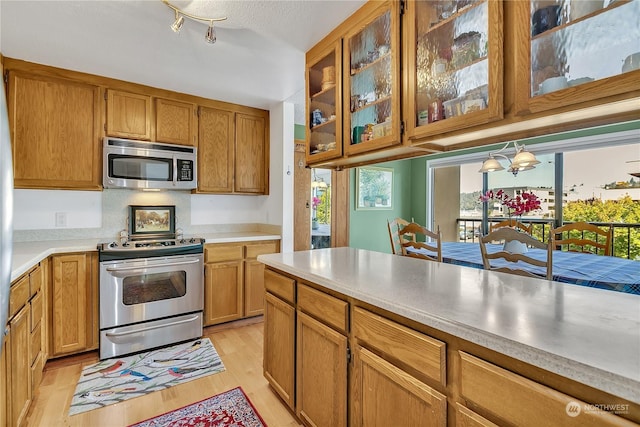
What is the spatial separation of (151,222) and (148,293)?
2.71ft

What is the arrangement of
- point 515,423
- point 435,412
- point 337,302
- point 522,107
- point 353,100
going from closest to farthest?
point 515,423 < point 435,412 < point 522,107 < point 337,302 < point 353,100

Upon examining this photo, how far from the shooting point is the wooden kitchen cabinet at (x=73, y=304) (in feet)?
7.73

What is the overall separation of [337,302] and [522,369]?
737mm

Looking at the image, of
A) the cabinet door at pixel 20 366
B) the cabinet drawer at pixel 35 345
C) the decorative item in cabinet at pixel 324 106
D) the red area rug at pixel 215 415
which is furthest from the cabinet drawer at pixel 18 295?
the decorative item in cabinet at pixel 324 106

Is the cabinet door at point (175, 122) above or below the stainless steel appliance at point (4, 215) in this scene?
above

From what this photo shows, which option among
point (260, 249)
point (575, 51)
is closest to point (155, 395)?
point (260, 249)

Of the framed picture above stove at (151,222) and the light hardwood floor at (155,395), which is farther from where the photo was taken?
the framed picture above stove at (151,222)

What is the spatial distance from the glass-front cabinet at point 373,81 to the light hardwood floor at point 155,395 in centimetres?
169

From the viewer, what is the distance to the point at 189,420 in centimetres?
177

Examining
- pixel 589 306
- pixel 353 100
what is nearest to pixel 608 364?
pixel 589 306

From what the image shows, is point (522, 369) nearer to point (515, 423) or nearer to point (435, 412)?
point (515, 423)

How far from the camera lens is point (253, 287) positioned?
3246 mm

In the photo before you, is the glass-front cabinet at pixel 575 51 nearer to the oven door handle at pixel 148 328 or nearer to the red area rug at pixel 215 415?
the red area rug at pixel 215 415

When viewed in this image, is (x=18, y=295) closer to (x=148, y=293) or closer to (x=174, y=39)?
(x=148, y=293)
